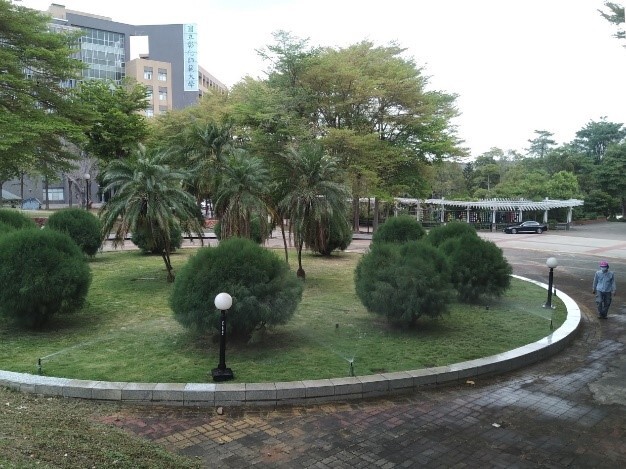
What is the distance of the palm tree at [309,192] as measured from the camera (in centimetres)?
1301

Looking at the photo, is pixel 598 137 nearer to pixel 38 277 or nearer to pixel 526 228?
pixel 526 228

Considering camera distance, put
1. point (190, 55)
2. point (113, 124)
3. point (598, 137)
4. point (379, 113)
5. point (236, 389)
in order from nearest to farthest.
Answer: point (236, 389) < point (379, 113) < point (113, 124) < point (598, 137) < point (190, 55)

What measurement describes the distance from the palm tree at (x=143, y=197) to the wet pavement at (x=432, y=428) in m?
7.02

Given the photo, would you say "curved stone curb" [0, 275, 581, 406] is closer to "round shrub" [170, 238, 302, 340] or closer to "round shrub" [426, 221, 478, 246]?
"round shrub" [170, 238, 302, 340]

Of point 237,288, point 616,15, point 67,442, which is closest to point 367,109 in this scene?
point 616,15

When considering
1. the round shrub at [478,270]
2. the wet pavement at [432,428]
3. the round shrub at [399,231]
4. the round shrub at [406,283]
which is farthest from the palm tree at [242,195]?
the wet pavement at [432,428]

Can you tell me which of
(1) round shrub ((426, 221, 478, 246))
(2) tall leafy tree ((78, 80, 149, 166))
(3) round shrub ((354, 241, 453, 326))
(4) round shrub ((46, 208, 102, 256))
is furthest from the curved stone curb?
(2) tall leafy tree ((78, 80, 149, 166))

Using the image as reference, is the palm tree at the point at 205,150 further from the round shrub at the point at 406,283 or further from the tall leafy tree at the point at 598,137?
the tall leafy tree at the point at 598,137

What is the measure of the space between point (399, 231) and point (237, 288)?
9.41m

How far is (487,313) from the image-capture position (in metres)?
10.4

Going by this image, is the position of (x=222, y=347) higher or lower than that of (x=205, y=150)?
lower

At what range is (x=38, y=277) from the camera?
812 centimetres

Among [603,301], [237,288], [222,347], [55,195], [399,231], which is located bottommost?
[603,301]

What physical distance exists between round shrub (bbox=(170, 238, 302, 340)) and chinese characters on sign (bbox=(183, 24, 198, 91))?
74.1 m
